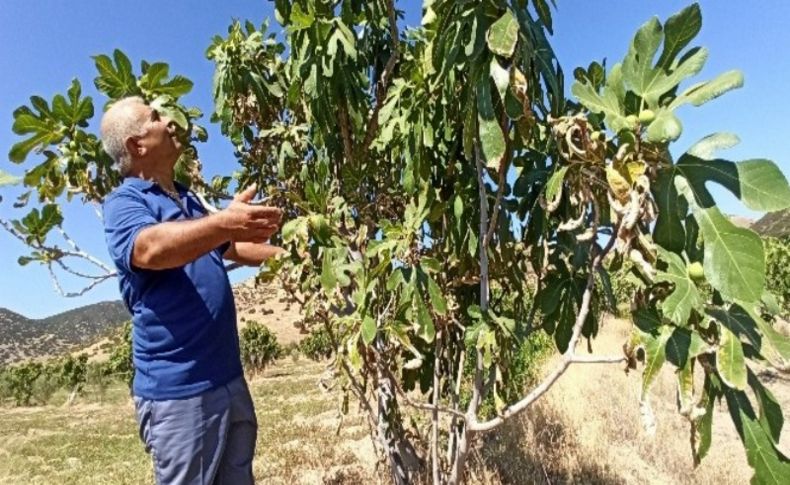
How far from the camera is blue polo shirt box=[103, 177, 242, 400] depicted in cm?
188

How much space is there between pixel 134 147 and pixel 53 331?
266 feet

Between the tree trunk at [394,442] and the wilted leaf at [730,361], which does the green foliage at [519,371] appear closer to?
the tree trunk at [394,442]

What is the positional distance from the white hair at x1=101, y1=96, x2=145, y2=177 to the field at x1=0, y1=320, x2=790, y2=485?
1178mm

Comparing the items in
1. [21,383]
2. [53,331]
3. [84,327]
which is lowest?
[21,383]

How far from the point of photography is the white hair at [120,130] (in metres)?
2.06

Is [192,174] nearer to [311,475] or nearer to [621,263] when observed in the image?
[621,263]

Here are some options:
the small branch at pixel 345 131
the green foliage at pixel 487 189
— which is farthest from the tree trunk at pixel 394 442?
the small branch at pixel 345 131

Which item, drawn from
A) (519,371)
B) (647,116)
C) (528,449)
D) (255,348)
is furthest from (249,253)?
(255,348)

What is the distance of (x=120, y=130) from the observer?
2.06m

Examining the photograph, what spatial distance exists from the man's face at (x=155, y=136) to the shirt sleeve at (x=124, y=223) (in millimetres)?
267

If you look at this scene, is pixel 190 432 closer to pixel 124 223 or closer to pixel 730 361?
pixel 124 223

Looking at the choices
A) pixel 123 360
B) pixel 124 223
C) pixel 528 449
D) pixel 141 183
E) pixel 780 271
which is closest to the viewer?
pixel 124 223

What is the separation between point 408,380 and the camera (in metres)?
2.75

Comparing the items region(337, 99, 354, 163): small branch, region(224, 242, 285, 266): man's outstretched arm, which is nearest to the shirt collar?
region(224, 242, 285, 266): man's outstretched arm
